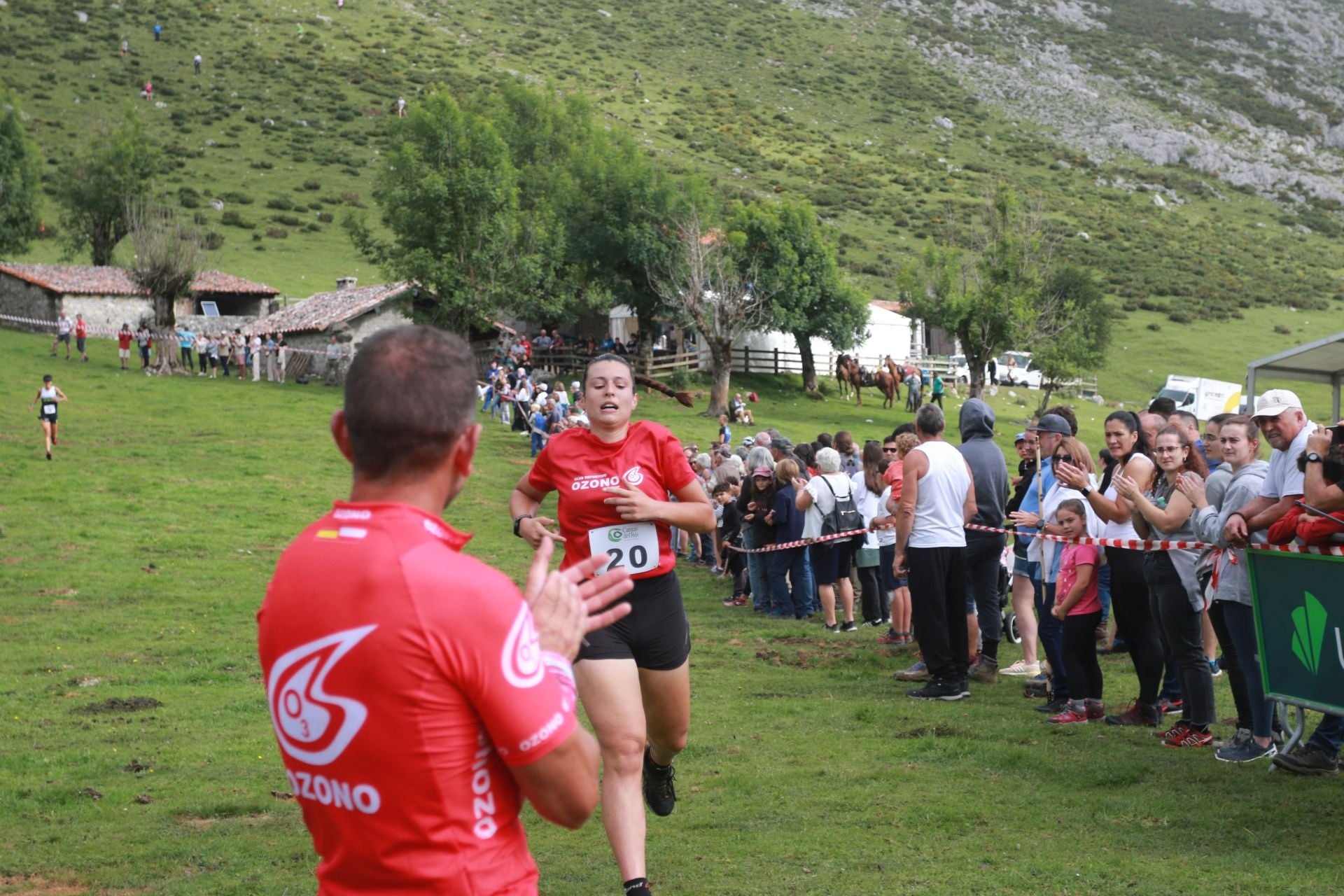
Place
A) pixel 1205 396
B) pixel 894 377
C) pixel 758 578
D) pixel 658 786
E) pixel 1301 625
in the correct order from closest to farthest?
pixel 658 786
pixel 1301 625
pixel 758 578
pixel 1205 396
pixel 894 377

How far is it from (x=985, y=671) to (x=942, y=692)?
1075mm

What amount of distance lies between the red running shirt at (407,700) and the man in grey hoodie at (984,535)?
8.77 m

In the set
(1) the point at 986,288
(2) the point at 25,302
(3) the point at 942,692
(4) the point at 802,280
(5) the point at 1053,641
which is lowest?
(3) the point at 942,692

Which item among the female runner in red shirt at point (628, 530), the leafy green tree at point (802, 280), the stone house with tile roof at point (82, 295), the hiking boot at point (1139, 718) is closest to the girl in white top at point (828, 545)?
the hiking boot at point (1139, 718)

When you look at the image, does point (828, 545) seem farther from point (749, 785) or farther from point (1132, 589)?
point (749, 785)

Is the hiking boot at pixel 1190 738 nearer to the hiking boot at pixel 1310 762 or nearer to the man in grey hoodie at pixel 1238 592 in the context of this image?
the man in grey hoodie at pixel 1238 592

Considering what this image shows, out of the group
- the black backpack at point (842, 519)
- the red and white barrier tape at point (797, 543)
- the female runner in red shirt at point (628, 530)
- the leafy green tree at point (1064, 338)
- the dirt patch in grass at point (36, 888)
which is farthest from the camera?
the leafy green tree at point (1064, 338)

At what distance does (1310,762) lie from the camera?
706 centimetres

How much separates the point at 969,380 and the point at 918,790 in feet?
165

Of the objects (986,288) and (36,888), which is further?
(986,288)

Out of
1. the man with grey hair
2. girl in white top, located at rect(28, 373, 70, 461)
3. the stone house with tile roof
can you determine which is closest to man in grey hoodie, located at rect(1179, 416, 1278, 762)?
the man with grey hair

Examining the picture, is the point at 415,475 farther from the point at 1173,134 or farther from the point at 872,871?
the point at 1173,134

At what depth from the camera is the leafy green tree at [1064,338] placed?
52438 mm

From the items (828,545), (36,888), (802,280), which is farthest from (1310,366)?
(802,280)
